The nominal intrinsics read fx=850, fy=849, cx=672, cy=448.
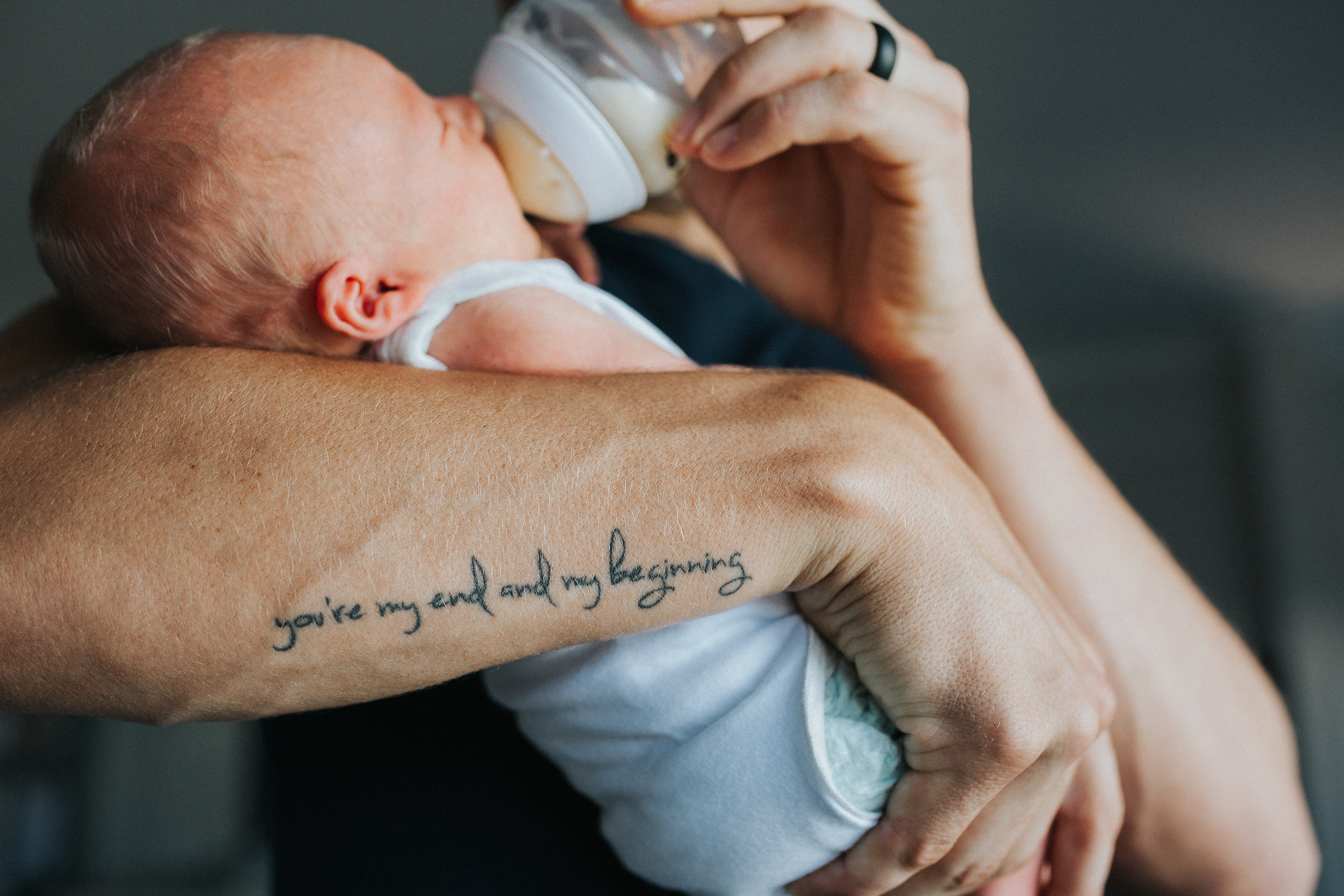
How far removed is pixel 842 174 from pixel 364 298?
0.53 m

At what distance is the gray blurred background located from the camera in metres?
1.85

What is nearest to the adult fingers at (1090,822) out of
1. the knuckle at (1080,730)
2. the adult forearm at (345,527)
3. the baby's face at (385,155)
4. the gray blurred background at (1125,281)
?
the knuckle at (1080,730)

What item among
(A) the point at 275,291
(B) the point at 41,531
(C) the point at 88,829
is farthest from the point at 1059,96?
(C) the point at 88,829

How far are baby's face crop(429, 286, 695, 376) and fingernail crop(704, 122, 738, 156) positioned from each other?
0.59 feet

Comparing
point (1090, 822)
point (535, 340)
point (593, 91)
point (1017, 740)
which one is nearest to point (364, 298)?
point (535, 340)

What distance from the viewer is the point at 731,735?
27.3 inches

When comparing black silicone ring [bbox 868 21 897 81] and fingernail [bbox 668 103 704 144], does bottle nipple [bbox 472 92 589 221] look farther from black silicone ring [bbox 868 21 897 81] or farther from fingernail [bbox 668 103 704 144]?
black silicone ring [bbox 868 21 897 81]

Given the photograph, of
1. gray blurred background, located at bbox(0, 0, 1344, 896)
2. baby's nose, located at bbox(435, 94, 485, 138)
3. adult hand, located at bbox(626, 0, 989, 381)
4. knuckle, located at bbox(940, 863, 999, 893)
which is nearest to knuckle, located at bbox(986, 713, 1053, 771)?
knuckle, located at bbox(940, 863, 999, 893)

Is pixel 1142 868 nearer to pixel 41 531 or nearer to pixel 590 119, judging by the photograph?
pixel 590 119

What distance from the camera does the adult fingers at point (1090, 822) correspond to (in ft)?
2.52

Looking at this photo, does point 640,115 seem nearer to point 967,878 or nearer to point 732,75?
point 732,75

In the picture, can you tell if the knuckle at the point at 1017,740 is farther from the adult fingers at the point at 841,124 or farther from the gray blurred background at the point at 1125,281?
the gray blurred background at the point at 1125,281

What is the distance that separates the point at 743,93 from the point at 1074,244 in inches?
85.0

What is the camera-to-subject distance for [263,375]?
2.05 feet
